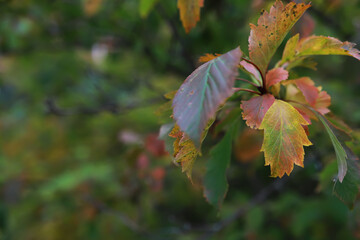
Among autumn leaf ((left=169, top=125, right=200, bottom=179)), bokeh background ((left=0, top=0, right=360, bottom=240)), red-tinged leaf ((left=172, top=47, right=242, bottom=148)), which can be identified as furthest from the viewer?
bokeh background ((left=0, top=0, right=360, bottom=240))

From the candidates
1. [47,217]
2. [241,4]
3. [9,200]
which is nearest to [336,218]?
[241,4]

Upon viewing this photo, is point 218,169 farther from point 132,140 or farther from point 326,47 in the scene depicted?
point 132,140

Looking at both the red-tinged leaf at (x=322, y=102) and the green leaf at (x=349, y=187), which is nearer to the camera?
the green leaf at (x=349, y=187)

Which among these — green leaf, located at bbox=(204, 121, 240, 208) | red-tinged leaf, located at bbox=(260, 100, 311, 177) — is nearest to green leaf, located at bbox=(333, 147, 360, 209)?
red-tinged leaf, located at bbox=(260, 100, 311, 177)

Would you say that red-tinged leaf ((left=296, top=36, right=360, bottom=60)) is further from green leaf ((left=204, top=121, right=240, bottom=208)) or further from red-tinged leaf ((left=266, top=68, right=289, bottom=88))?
green leaf ((left=204, top=121, right=240, bottom=208))

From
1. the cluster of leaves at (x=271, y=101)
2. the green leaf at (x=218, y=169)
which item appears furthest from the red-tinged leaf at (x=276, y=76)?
the green leaf at (x=218, y=169)

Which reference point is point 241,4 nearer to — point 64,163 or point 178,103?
point 178,103

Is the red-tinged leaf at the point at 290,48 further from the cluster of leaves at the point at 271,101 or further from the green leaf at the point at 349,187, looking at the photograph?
the green leaf at the point at 349,187
